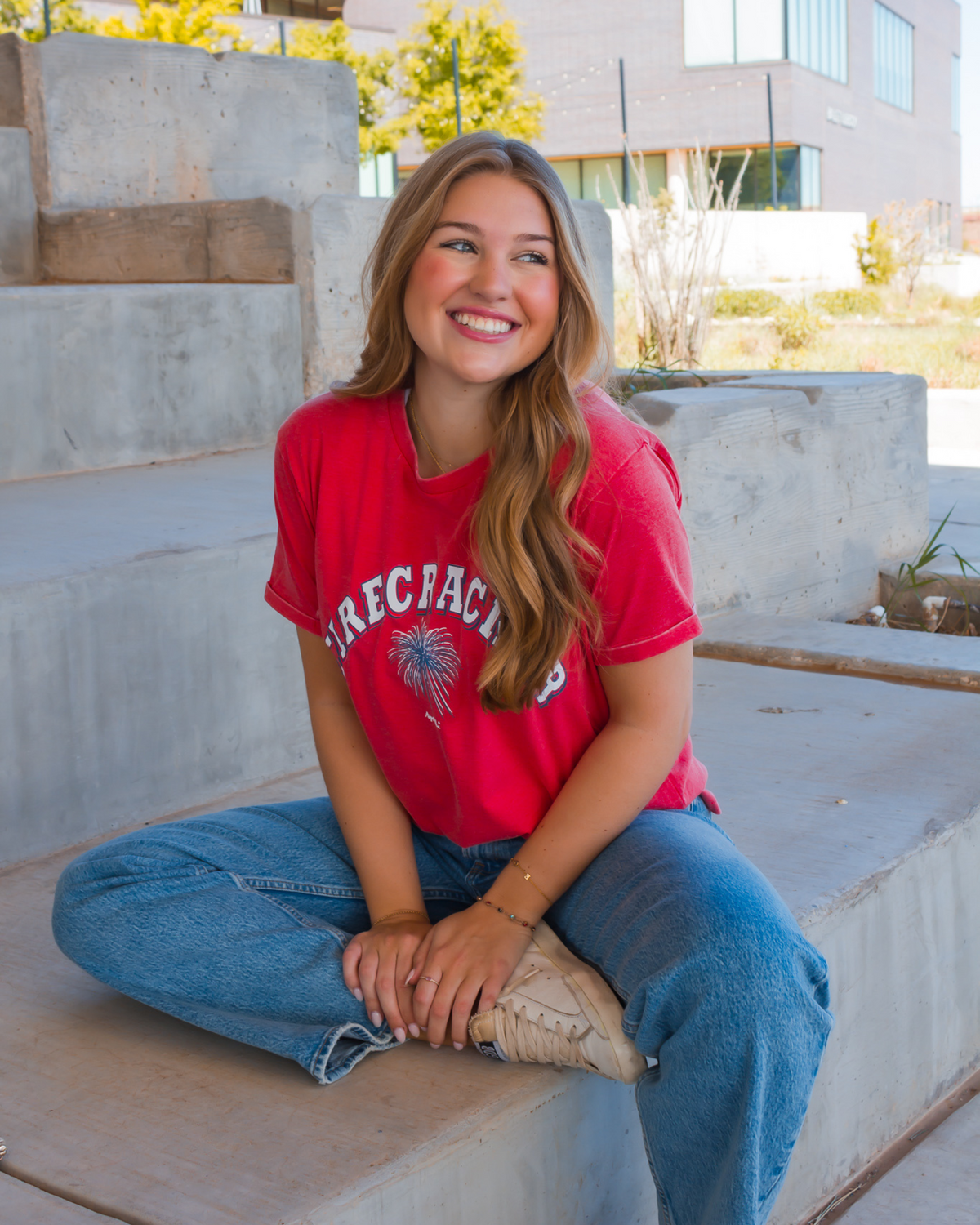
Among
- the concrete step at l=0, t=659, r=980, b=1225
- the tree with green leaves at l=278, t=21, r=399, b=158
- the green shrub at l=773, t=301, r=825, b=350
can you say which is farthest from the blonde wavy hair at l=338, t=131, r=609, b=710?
the tree with green leaves at l=278, t=21, r=399, b=158

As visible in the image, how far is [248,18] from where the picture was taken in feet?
75.3

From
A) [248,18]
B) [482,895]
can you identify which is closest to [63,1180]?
[482,895]

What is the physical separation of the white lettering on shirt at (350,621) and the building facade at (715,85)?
94.0ft

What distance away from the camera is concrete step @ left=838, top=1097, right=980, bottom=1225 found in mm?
1604

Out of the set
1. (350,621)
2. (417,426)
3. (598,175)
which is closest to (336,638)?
(350,621)

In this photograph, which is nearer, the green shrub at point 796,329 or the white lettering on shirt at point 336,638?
the white lettering on shirt at point 336,638

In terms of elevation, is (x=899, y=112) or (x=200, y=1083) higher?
(x=899, y=112)

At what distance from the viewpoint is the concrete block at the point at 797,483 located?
3189 millimetres

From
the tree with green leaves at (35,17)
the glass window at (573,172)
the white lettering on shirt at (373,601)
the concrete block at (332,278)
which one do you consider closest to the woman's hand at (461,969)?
the white lettering on shirt at (373,601)

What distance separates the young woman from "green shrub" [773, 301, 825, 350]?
11166 mm

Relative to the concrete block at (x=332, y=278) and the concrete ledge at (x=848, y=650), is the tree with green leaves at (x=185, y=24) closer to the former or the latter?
the concrete block at (x=332, y=278)

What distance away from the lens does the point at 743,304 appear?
18969 millimetres

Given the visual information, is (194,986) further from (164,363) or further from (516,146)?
(164,363)

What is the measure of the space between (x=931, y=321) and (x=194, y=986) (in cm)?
1684
